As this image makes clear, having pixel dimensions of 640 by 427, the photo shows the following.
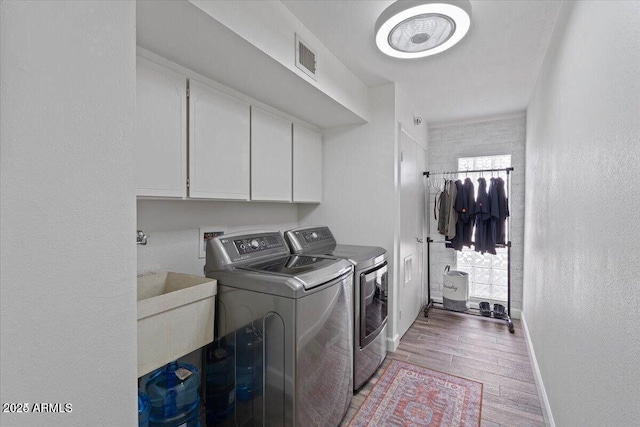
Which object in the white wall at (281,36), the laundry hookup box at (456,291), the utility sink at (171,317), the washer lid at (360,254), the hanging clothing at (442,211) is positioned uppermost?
the white wall at (281,36)

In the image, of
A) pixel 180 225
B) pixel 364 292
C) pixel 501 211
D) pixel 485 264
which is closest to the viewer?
pixel 180 225

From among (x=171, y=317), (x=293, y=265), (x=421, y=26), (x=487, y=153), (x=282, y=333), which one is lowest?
(x=282, y=333)

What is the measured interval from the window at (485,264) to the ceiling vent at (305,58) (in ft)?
8.69

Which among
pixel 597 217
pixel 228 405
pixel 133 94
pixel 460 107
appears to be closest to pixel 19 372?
pixel 133 94

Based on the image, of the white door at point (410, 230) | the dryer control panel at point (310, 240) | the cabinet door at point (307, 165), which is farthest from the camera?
the white door at point (410, 230)

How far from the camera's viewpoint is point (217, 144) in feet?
5.60

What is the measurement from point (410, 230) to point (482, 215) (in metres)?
0.94

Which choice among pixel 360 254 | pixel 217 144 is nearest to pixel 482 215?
pixel 360 254

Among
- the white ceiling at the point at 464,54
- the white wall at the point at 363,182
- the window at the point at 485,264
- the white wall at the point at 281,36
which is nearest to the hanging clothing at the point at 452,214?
the window at the point at 485,264

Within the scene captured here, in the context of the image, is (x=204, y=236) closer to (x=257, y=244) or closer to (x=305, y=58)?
(x=257, y=244)

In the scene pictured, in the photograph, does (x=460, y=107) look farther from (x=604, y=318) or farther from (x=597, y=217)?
(x=604, y=318)

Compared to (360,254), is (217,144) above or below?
above

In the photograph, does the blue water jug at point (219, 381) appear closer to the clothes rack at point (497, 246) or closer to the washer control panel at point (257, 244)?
the washer control panel at point (257, 244)

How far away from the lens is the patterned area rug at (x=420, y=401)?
5.84 feet
